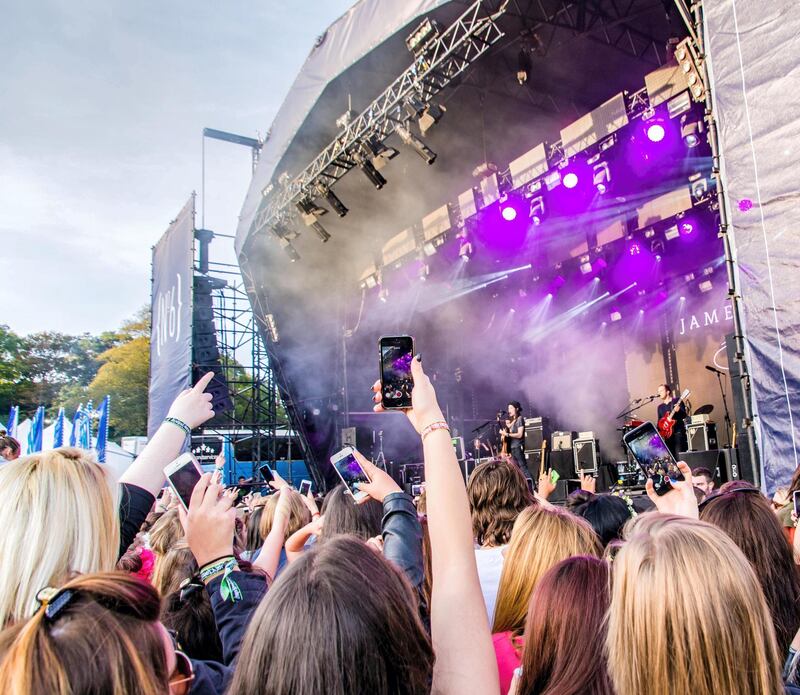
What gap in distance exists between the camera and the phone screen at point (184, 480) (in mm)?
1897

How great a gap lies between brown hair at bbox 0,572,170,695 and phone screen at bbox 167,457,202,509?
94 cm

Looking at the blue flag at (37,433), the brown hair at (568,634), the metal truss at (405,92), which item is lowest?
the brown hair at (568,634)

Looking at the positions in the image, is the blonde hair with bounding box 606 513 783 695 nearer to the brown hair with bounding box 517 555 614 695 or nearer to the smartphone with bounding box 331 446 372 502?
the brown hair with bounding box 517 555 614 695

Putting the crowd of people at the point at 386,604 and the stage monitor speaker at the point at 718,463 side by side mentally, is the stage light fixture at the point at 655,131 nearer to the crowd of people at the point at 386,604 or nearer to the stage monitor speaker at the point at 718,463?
the stage monitor speaker at the point at 718,463

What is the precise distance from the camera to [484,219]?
39.2 ft

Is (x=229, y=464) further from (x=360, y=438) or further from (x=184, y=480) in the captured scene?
(x=184, y=480)

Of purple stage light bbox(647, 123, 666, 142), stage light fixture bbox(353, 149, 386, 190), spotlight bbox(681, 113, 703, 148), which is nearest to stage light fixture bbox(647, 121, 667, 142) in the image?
purple stage light bbox(647, 123, 666, 142)

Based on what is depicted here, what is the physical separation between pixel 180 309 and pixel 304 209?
11.8 ft

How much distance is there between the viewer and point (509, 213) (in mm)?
11594

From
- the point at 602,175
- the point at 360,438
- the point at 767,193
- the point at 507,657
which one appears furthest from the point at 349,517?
the point at 360,438

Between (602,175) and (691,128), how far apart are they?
1.56 metres

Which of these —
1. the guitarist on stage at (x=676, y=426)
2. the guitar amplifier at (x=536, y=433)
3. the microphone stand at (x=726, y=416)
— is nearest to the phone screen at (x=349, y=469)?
the guitarist on stage at (x=676, y=426)

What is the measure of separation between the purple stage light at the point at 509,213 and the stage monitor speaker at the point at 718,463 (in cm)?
560

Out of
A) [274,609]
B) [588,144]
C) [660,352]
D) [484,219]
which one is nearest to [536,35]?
[588,144]
